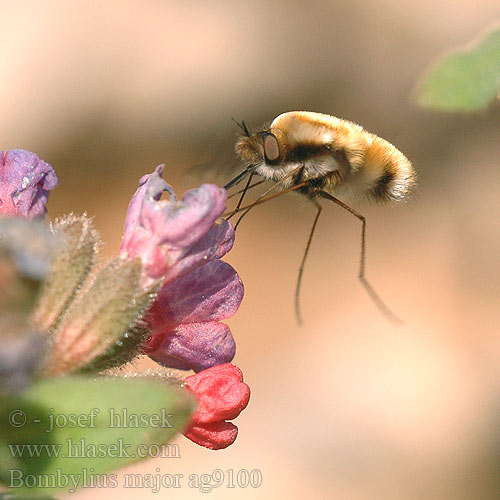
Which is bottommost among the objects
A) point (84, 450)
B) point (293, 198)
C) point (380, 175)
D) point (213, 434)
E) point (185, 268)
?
point (84, 450)

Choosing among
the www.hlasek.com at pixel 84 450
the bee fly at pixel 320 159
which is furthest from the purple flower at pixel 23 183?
the www.hlasek.com at pixel 84 450

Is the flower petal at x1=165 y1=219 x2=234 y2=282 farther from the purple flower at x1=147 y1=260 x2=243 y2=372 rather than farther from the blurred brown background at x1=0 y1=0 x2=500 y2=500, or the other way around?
the blurred brown background at x1=0 y1=0 x2=500 y2=500

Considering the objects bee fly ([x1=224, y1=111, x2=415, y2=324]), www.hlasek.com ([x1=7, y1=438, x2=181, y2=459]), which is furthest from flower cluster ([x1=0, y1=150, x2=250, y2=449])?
bee fly ([x1=224, y1=111, x2=415, y2=324])

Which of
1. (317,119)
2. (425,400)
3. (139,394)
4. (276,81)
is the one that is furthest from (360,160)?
(276,81)

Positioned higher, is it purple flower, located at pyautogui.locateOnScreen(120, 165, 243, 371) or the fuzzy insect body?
the fuzzy insect body

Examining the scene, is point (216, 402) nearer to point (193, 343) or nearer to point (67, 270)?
point (193, 343)

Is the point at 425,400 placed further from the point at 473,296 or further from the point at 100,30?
the point at 100,30

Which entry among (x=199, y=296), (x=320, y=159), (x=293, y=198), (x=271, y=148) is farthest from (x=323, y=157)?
(x=293, y=198)
